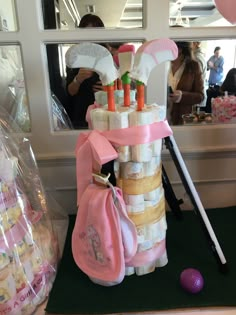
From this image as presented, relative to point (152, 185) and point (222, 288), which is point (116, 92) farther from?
point (222, 288)

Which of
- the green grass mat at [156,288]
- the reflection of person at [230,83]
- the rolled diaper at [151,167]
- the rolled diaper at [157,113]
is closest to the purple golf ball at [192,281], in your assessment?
the green grass mat at [156,288]

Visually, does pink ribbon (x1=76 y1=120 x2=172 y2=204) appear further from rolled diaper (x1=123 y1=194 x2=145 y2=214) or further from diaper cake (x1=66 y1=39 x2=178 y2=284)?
rolled diaper (x1=123 y1=194 x2=145 y2=214)

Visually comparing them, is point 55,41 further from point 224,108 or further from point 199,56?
point 224,108

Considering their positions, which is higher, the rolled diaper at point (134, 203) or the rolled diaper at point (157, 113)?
the rolled diaper at point (157, 113)

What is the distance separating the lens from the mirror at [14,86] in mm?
880

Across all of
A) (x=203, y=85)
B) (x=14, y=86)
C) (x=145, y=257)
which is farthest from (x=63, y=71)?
(x=145, y=257)

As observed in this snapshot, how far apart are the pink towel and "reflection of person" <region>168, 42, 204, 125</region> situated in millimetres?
460

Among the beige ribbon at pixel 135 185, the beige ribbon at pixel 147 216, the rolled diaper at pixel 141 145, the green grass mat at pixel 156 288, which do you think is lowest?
the green grass mat at pixel 156 288

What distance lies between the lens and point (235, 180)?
1040 millimetres

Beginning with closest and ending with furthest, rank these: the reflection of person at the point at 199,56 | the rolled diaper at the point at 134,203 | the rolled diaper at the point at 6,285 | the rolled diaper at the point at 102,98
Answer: the rolled diaper at the point at 6,285 → the rolled diaper at the point at 134,203 → the rolled diaper at the point at 102,98 → the reflection of person at the point at 199,56

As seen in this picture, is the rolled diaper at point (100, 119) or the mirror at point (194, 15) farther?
the mirror at point (194, 15)

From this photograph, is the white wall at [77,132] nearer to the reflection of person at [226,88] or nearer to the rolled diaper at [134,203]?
the reflection of person at [226,88]

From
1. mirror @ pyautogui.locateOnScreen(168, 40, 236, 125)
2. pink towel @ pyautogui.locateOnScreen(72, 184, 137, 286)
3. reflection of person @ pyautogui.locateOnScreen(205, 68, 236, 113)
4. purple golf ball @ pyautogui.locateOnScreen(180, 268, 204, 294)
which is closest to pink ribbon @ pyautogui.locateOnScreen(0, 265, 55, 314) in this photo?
pink towel @ pyautogui.locateOnScreen(72, 184, 137, 286)

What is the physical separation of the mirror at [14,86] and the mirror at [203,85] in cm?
48
